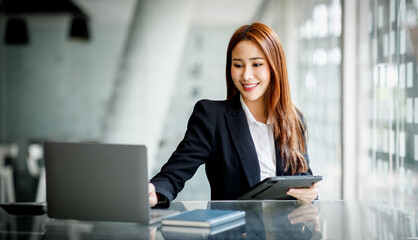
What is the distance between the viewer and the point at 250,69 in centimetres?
234

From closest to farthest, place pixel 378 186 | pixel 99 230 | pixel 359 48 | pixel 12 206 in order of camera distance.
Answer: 1. pixel 99 230
2. pixel 12 206
3. pixel 378 186
4. pixel 359 48

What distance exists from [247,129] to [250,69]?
0.27 metres

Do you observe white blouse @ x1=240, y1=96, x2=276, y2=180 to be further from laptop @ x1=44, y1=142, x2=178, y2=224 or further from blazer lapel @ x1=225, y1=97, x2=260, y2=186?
laptop @ x1=44, y1=142, x2=178, y2=224

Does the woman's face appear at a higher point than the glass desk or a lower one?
higher

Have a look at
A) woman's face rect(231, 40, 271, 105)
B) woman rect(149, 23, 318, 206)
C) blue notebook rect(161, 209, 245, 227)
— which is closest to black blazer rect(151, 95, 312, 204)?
woman rect(149, 23, 318, 206)

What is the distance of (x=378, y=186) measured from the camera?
3938 mm

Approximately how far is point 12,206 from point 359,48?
Answer: 3352mm

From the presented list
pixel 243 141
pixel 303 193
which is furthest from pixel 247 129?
pixel 303 193

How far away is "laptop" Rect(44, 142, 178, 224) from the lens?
160 cm

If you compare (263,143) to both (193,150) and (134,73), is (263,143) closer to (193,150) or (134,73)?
(193,150)

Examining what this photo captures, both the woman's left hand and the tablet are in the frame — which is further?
the woman's left hand

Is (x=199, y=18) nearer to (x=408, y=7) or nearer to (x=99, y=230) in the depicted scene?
(x=408, y=7)

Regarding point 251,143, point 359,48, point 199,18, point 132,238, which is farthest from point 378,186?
point 132,238

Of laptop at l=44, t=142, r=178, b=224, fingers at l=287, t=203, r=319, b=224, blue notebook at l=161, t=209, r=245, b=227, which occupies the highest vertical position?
laptop at l=44, t=142, r=178, b=224
